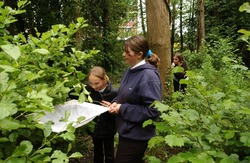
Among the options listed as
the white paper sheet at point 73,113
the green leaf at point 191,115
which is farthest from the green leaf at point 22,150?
the green leaf at point 191,115

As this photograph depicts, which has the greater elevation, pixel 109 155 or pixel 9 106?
pixel 9 106

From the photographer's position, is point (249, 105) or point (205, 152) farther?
point (249, 105)

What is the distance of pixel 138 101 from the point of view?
2539mm

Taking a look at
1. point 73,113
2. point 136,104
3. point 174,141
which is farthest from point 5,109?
point 136,104

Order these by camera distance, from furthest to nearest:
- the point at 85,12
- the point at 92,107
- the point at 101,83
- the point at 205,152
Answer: the point at 85,12
the point at 101,83
the point at 92,107
the point at 205,152

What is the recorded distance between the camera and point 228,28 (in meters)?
15.4

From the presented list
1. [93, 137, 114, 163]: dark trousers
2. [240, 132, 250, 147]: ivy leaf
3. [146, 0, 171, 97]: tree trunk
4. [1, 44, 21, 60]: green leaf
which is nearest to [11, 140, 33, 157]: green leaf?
[1, 44, 21, 60]: green leaf

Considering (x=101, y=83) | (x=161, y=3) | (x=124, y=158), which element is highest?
(x=161, y=3)

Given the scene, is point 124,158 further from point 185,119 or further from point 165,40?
point 165,40

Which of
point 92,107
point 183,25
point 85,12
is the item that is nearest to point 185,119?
point 92,107

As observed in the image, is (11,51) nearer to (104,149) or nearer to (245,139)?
(245,139)

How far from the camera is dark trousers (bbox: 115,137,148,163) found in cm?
258

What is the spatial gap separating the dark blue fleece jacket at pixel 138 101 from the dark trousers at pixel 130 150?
57mm

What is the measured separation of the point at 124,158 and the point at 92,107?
66 cm
